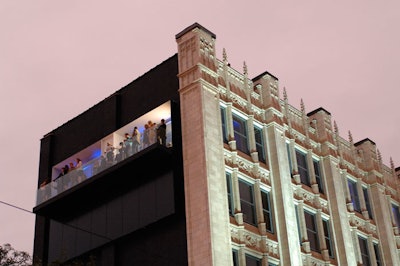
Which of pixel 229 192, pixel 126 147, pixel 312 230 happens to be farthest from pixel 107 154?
pixel 312 230

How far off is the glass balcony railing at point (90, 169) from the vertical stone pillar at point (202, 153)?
1.81 meters

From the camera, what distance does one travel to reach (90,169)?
133 feet

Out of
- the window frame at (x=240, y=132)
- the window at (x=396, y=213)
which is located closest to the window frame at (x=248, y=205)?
the window frame at (x=240, y=132)

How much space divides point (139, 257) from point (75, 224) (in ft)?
20.8

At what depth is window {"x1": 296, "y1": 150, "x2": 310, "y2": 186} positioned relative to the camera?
44.9 metres

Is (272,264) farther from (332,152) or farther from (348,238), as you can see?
(332,152)

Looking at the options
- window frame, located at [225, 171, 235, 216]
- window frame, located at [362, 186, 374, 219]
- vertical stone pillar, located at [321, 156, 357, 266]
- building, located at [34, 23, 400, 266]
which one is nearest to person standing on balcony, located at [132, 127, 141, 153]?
building, located at [34, 23, 400, 266]

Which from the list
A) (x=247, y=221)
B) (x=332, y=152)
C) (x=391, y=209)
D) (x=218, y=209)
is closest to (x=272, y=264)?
(x=247, y=221)

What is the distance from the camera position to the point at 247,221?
38.5m

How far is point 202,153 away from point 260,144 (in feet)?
20.7

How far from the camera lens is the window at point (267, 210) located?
39750mm

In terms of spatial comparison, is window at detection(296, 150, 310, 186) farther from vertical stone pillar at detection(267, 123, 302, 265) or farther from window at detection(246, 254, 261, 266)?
window at detection(246, 254, 261, 266)

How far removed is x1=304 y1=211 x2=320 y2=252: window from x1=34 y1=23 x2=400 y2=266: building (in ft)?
0.26

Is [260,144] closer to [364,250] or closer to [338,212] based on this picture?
[338,212]
